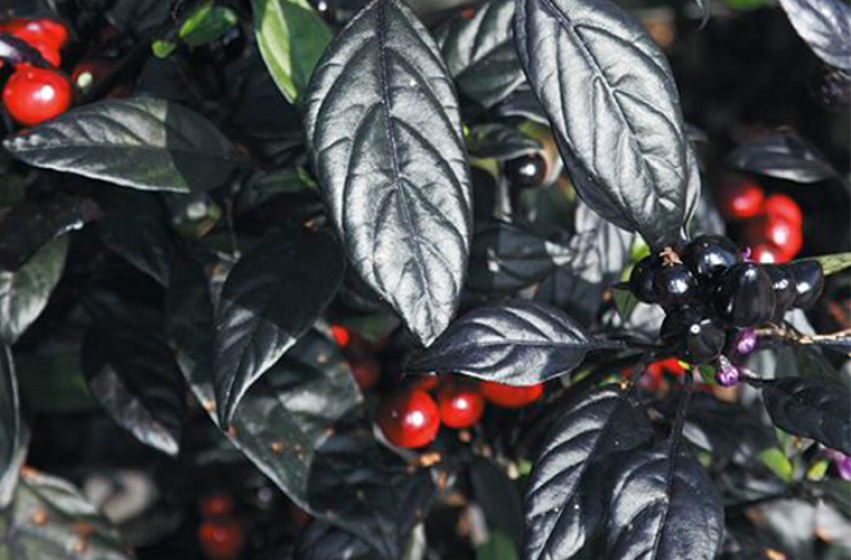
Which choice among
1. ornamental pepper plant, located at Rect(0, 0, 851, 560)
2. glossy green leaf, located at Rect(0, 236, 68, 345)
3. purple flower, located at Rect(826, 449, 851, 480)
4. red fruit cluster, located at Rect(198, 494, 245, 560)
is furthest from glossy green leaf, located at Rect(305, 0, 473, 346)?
red fruit cluster, located at Rect(198, 494, 245, 560)

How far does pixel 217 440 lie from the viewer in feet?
4.87

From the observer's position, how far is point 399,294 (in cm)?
86

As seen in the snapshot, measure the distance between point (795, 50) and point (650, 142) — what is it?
142cm

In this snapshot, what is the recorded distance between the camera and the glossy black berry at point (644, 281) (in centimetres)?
94

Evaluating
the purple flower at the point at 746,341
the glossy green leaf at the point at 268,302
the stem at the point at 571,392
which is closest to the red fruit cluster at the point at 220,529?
the stem at the point at 571,392

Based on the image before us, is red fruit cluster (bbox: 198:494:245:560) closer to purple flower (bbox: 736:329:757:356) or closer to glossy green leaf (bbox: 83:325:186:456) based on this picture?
glossy green leaf (bbox: 83:325:186:456)

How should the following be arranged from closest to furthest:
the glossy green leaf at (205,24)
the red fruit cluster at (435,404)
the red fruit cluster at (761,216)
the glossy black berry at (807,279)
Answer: the glossy black berry at (807,279), the glossy green leaf at (205,24), the red fruit cluster at (435,404), the red fruit cluster at (761,216)

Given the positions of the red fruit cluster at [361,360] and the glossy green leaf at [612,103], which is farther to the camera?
the red fruit cluster at [361,360]

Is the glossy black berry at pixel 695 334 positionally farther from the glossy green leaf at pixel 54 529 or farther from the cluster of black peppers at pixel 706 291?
the glossy green leaf at pixel 54 529

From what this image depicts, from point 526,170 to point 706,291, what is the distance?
34 cm

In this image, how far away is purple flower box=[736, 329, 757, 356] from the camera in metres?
0.97

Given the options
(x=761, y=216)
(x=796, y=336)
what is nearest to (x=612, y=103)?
(x=796, y=336)

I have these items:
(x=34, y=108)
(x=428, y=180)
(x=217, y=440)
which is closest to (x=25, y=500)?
(x=217, y=440)

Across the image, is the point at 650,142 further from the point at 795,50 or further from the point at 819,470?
the point at 795,50
